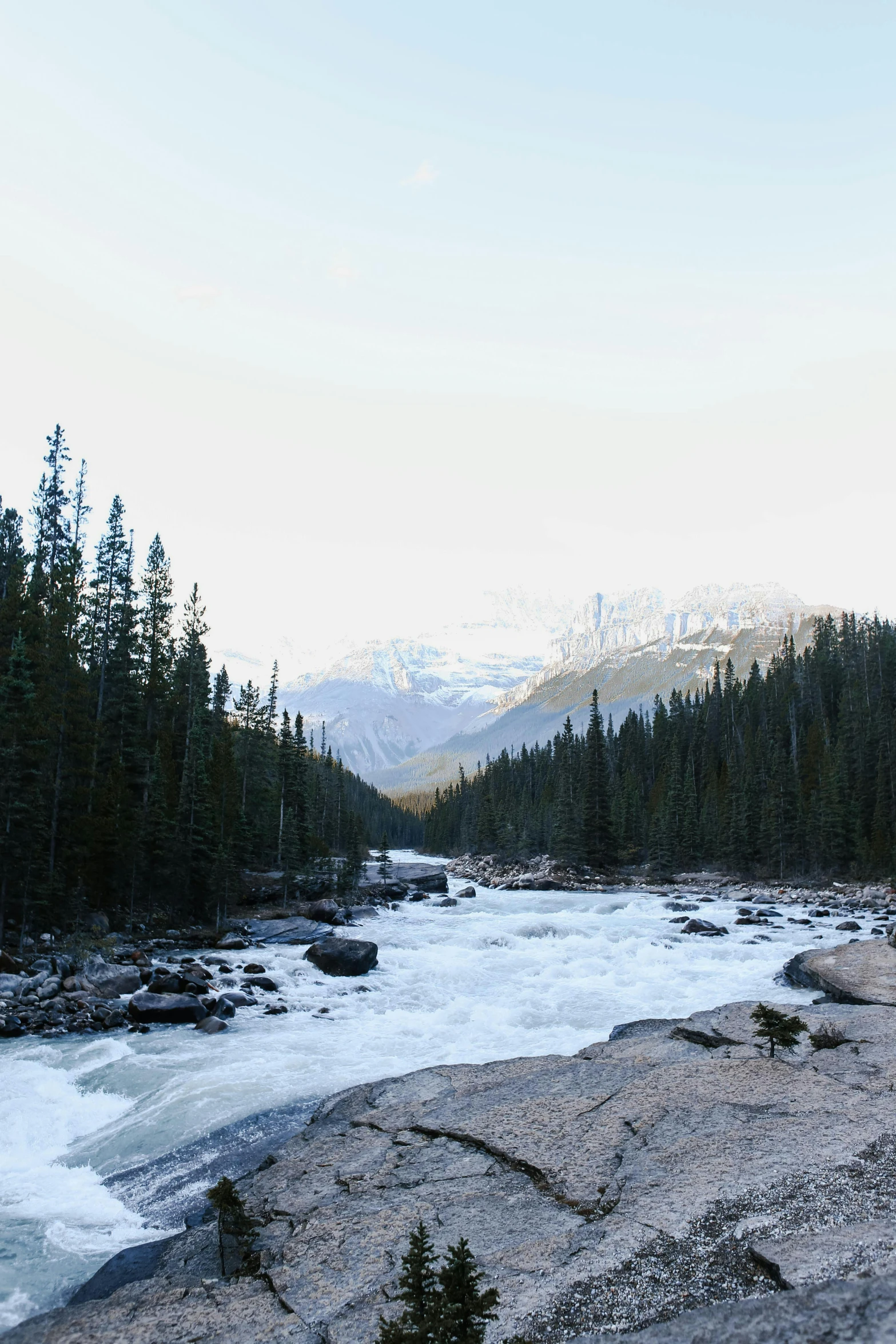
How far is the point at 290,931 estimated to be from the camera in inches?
1543

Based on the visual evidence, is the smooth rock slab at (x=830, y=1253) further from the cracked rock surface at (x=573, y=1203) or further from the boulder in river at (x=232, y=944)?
the boulder in river at (x=232, y=944)

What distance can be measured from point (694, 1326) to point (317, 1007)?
20655 millimetres

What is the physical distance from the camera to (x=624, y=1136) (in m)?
8.98

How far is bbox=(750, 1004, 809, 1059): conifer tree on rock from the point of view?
11.6 m

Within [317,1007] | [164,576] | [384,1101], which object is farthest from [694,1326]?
[164,576]

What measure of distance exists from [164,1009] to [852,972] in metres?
18.7

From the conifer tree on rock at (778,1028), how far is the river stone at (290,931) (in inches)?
1066

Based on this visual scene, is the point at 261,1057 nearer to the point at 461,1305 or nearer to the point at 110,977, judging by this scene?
the point at 110,977

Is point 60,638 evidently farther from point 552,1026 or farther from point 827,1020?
point 827,1020

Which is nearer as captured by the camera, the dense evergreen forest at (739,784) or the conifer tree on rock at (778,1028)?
the conifer tree on rock at (778,1028)

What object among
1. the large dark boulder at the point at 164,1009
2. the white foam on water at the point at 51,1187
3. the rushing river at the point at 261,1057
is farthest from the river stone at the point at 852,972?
the large dark boulder at the point at 164,1009

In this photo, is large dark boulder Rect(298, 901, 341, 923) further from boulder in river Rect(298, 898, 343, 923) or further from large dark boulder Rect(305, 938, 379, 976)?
large dark boulder Rect(305, 938, 379, 976)

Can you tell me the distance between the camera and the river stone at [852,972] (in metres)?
17.1

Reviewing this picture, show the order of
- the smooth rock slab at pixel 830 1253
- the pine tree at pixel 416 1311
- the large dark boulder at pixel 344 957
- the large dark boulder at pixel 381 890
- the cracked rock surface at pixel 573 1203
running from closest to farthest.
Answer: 1. the pine tree at pixel 416 1311
2. the smooth rock slab at pixel 830 1253
3. the cracked rock surface at pixel 573 1203
4. the large dark boulder at pixel 344 957
5. the large dark boulder at pixel 381 890
